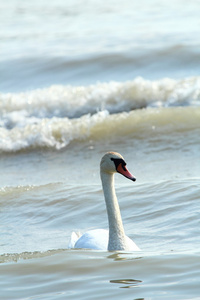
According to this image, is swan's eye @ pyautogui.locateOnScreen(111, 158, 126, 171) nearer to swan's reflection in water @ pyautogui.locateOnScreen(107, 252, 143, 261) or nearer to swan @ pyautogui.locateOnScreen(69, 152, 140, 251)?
swan @ pyautogui.locateOnScreen(69, 152, 140, 251)

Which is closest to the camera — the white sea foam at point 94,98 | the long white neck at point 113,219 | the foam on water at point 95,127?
the long white neck at point 113,219

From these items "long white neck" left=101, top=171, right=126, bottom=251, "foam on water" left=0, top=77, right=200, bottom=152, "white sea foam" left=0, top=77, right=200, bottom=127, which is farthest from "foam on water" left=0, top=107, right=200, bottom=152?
"long white neck" left=101, top=171, right=126, bottom=251

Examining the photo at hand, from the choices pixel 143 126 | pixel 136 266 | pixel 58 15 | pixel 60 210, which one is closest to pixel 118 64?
pixel 143 126

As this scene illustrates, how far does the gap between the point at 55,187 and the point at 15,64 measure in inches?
333

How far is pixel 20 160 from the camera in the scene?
1126cm

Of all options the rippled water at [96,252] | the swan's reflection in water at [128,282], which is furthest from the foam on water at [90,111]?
the swan's reflection in water at [128,282]

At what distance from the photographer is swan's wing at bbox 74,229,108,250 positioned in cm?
564

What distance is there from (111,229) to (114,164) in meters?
0.56

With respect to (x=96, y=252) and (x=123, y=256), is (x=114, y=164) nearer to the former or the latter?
(x=96, y=252)

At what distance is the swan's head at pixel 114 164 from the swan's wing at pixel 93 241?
576 millimetres

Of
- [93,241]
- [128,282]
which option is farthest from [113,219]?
[128,282]

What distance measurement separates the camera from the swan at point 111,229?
18.0 ft

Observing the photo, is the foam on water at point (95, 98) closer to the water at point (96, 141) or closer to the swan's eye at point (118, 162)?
the water at point (96, 141)

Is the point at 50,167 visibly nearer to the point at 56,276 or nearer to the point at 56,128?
the point at 56,128
